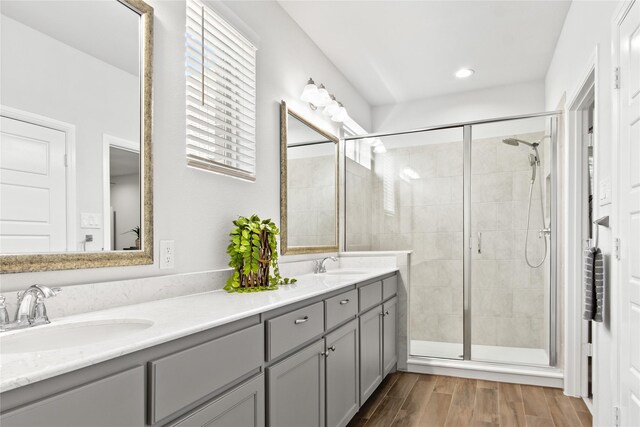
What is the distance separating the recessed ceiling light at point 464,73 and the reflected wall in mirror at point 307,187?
140 centimetres

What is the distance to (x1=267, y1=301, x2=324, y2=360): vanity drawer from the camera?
59.7 inches

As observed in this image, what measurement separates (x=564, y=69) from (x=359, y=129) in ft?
6.11

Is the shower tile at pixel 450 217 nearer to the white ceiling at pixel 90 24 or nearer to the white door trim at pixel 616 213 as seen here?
the white door trim at pixel 616 213

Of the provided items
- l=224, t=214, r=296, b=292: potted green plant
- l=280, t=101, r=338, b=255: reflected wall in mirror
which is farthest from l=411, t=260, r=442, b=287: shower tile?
l=224, t=214, r=296, b=292: potted green plant

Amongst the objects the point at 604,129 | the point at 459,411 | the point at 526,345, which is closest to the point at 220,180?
the point at 604,129

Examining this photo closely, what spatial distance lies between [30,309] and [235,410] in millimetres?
675

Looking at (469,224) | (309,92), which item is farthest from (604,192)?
(309,92)

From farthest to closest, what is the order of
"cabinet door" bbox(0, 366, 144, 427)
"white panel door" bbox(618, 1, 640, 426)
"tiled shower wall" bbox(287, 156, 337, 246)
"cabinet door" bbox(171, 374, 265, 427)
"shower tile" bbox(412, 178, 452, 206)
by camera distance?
"shower tile" bbox(412, 178, 452, 206)
"tiled shower wall" bbox(287, 156, 337, 246)
"white panel door" bbox(618, 1, 640, 426)
"cabinet door" bbox(171, 374, 265, 427)
"cabinet door" bbox(0, 366, 144, 427)

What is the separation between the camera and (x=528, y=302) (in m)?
3.22

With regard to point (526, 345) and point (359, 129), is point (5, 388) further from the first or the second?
point (359, 129)

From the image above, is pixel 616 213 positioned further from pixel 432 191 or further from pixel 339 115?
pixel 339 115

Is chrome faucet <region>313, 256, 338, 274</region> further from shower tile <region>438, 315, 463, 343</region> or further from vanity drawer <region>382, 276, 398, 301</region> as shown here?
shower tile <region>438, 315, 463, 343</region>

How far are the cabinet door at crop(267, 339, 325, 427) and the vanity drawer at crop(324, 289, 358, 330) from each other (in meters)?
0.14

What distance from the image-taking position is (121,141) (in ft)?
4.99
